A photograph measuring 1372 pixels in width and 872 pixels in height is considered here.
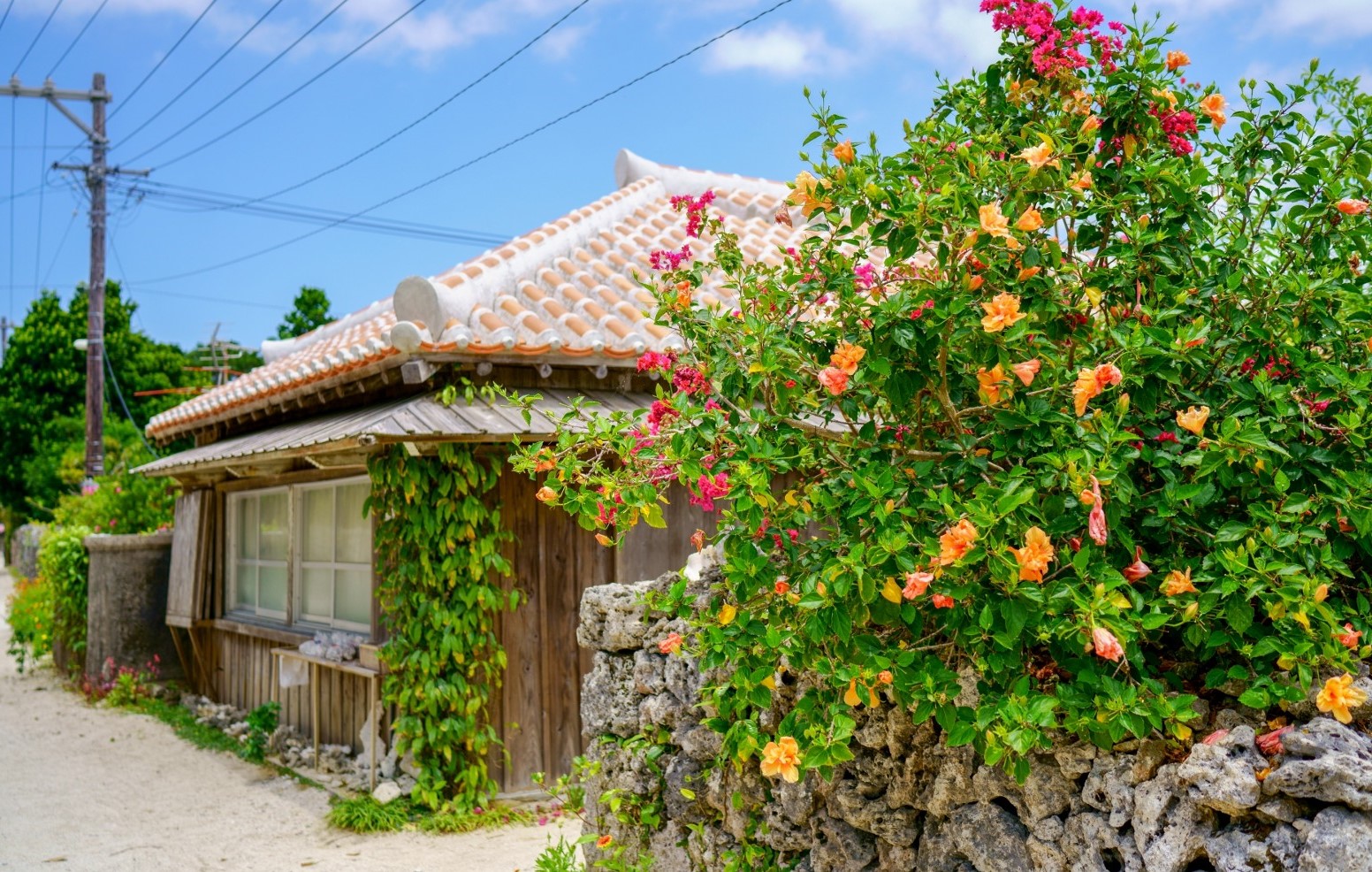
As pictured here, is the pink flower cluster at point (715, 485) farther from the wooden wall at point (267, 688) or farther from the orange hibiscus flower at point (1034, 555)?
the wooden wall at point (267, 688)

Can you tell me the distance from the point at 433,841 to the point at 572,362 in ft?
9.83

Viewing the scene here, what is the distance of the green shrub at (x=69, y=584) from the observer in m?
12.2

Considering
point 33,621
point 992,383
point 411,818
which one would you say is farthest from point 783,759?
point 33,621

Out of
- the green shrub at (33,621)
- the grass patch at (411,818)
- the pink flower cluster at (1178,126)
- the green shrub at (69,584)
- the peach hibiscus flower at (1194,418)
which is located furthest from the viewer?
the green shrub at (33,621)

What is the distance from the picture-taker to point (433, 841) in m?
6.35

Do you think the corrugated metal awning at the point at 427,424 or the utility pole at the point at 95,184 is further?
the utility pole at the point at 95,184

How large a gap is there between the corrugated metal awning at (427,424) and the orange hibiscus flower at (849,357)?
287 cm

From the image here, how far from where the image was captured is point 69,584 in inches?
490

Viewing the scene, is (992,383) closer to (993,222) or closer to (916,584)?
(993,222)

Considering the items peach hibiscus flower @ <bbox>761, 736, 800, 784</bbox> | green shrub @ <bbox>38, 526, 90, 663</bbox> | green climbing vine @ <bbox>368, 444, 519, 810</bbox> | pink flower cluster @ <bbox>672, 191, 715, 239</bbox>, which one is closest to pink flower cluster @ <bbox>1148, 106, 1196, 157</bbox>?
pink flower cluster @ <bbox>672, 191, 715, 239</bbox>

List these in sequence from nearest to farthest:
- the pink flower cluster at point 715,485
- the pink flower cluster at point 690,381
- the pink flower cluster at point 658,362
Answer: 1. the pink flower cluster at point 715,485
2. the pink flower cluster at point 690,381
3. the pink flower cluster at point 658,362

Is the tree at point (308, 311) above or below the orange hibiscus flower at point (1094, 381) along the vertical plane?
above

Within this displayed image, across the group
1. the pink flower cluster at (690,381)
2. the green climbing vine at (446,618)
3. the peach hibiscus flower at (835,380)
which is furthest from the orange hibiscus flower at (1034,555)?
the green climbing vine at (446,618)

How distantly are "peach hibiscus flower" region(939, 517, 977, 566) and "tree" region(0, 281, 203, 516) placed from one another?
106 feet
